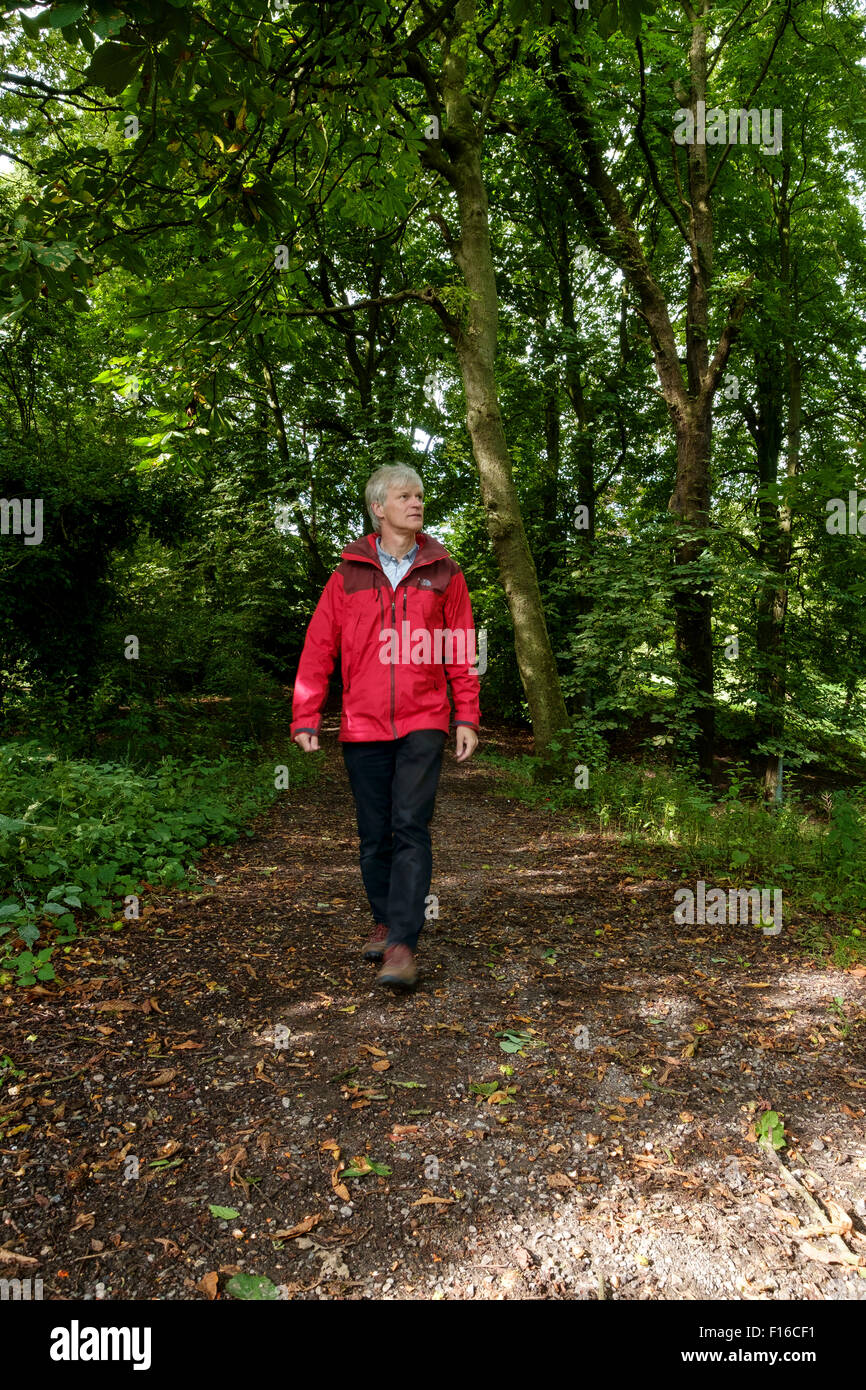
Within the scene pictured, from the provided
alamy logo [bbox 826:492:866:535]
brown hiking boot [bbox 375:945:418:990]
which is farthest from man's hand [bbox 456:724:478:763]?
alamy logo [bbox 826:492:866:535]

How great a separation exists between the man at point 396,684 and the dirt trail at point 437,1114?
1.74ft

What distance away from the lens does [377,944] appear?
378 cm

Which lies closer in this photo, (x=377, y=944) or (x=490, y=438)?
(x=377, y=944)

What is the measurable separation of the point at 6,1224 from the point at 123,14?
3416mm

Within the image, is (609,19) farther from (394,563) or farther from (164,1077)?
(164,1077)

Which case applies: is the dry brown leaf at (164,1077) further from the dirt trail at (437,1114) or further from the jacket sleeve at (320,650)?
the jacket sleeve at (320,650)

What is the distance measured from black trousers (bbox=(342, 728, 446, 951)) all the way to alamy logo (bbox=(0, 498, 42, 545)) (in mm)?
5300

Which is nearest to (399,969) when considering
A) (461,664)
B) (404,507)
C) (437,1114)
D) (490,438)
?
(437,1114)

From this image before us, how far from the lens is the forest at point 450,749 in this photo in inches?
86.0

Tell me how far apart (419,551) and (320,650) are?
0.70 m

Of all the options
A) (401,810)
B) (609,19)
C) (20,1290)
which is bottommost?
(20,1290)
